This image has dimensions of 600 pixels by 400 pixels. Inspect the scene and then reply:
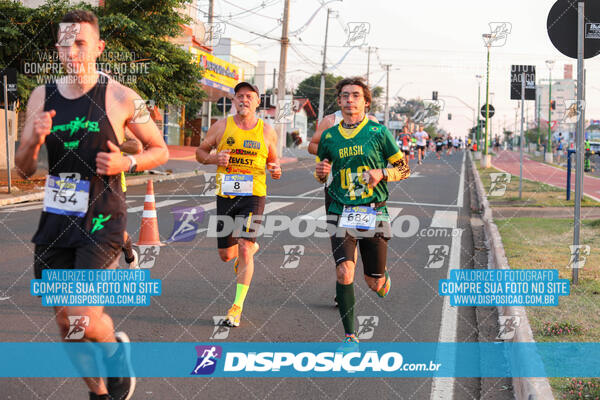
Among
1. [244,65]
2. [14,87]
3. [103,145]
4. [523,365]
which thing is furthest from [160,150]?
[244,65]

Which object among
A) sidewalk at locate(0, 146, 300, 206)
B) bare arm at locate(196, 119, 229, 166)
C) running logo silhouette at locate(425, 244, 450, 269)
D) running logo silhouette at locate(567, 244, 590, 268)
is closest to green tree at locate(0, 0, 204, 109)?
sidewalk at locate(0, 146, 300, 206)

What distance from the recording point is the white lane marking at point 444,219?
41.4 ft

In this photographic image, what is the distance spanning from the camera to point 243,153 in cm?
609

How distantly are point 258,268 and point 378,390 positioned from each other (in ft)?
13.2

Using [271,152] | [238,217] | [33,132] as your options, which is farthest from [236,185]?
[33,132]

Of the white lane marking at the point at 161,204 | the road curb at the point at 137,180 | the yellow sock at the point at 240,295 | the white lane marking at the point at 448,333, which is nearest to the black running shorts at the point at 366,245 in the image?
the white lane marking at the point at 448,333

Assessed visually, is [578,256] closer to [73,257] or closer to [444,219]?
[73,257]

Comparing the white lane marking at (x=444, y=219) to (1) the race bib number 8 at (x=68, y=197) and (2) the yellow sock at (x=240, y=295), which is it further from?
(1) the race bib number 8 at (x=68, y=197)

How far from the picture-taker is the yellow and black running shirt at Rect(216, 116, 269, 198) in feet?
19.9

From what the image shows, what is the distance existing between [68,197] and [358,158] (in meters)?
2.37

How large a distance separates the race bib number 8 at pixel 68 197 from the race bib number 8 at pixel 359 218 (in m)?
2.19

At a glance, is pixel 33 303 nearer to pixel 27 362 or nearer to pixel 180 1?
pixel 27 362

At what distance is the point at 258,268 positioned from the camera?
8.35 m

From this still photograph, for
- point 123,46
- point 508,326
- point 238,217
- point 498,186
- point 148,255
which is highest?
point 123,46
